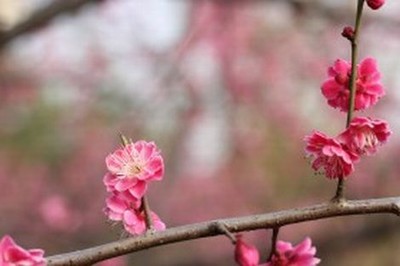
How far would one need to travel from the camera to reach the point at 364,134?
53.8 inches

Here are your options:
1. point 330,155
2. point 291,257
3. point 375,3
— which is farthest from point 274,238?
point 375,3

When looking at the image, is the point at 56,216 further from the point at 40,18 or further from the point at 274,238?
the point at 274,238

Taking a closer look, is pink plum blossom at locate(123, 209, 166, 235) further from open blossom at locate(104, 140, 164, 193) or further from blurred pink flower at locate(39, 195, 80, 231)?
blurred pink flower at locate(39, 195, 80, 231)

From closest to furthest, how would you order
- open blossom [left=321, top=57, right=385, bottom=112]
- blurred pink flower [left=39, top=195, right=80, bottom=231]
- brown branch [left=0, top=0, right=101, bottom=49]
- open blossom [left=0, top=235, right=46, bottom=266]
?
open blossom [left=0, top=235, right=46, bottom=266] < open blossom [left=321, top=57, right=385, bottom=112] < brown branch [left=0, top=0, right=101, bottom=49] < blurred pink flower [left=39, top=195, right=80, bottom=231]

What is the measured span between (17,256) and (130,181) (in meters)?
0.20

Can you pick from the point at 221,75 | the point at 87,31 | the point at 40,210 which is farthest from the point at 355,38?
→ the point at 87,31

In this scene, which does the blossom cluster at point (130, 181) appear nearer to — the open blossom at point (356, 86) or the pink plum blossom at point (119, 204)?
the pink plum blossom at point (119, 204)

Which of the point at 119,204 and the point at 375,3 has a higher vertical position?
the point at 375,3

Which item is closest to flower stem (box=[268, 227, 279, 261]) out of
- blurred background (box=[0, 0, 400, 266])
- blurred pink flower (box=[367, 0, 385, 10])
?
blurred pink flower (box=[367, 0, 385, 10])

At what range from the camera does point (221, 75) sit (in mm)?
6445

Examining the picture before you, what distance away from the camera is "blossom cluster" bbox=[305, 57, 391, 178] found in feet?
4.51

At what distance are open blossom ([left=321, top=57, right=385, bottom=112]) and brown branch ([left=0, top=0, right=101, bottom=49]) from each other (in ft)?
5.82

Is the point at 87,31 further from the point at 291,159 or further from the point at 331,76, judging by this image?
the point at 331,76

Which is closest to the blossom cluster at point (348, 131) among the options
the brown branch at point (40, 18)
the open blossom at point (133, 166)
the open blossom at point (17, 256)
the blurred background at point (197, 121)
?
the open blossom at point (133, 166)
